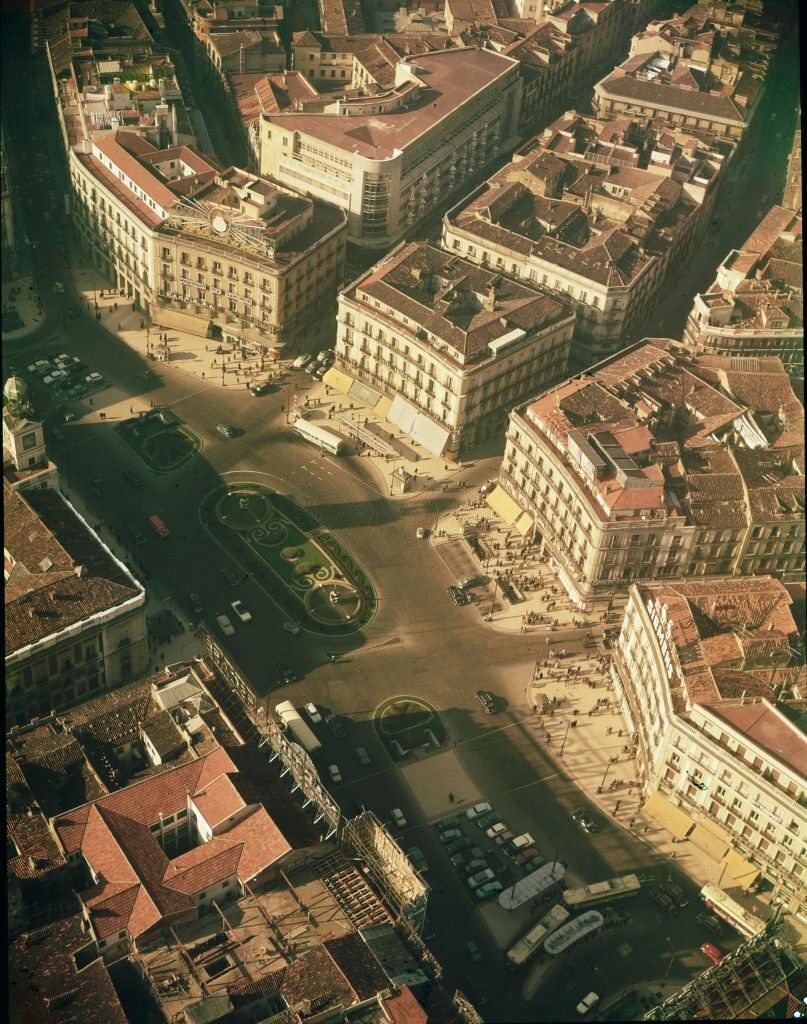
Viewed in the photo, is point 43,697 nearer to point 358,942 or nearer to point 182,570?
point 182,570

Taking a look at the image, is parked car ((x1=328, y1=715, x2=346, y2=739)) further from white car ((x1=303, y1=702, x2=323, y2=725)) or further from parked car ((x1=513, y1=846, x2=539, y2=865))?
parked car ((x1=513, y1=846, x2=539, y2=865))

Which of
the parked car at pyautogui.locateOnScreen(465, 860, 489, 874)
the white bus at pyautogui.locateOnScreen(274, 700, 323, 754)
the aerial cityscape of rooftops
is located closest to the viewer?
the aerial cityscape of rooftops

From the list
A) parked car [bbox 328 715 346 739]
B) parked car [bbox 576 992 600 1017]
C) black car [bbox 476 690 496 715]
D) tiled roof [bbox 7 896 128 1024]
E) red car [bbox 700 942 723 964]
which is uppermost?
tiled roof [bbox 7 896 128 1024]

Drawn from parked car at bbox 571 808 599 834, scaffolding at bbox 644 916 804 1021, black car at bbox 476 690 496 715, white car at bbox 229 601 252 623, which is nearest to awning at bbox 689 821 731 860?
parked car at bbox 571 808 599 834

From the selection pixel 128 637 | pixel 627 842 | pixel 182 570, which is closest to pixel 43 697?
pixel 128 637

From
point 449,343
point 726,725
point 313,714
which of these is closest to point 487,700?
point 313,714

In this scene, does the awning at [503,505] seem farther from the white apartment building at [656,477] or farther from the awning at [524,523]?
the white apartment building at [656,477]

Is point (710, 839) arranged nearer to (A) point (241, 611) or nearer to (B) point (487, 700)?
(B) point (487, 700)
